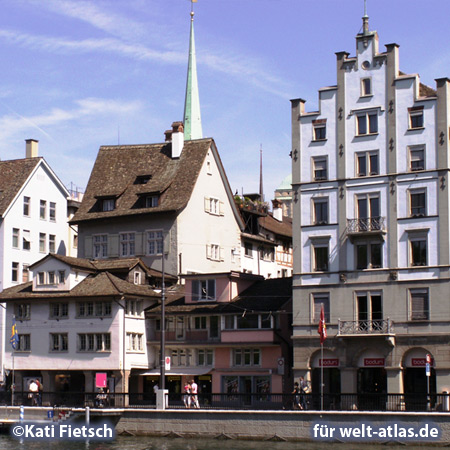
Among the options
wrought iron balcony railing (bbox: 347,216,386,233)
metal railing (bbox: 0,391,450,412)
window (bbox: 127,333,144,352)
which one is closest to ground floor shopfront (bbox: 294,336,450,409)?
metal railing (bbox: 0,391,450,412)

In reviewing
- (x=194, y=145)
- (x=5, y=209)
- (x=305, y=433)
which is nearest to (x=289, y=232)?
(x=194, y=145)

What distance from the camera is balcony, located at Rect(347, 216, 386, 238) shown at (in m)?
68.2

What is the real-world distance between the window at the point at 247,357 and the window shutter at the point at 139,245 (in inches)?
629

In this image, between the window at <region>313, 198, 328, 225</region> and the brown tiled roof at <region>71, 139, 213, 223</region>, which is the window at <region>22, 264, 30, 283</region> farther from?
the window at <region>313, 198, 328, 225</region>

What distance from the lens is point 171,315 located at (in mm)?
77625

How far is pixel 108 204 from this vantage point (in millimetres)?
91062

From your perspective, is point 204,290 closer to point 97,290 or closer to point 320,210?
point 97,290

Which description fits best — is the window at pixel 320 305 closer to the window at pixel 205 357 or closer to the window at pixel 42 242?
the window at pixel 205 357

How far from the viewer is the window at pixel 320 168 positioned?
71375 mm

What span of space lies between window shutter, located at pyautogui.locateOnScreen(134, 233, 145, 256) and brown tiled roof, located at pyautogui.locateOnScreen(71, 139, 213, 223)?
2.00m

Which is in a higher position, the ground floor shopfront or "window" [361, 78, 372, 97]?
"window" [361, 78, 372, 97]

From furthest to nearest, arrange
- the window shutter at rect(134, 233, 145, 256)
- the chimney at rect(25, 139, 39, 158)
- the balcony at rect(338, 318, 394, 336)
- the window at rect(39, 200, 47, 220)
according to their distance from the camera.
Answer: the chimney at rect(25, 139, 39, 158), the window at rect(39, 200, 47, 220), the window shutter at rect(134, 233, 145, 256), the balcony at rect(338, 318, 394, 336)

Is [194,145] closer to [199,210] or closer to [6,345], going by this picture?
[199,210]

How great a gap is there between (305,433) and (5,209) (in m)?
43.1
